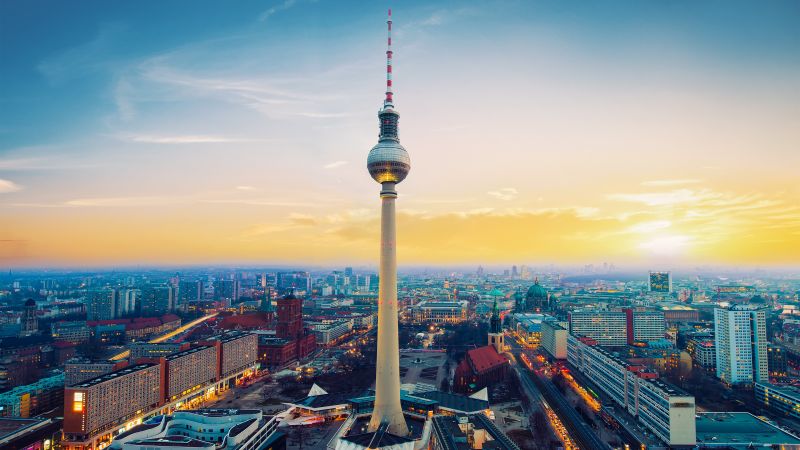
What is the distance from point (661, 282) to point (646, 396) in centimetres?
13652

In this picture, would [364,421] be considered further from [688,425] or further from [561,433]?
[688,425]

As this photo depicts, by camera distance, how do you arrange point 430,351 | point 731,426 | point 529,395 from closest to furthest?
point 731,426
point 529,395
point 430,351

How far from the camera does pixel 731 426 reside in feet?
136

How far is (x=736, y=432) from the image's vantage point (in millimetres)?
40375

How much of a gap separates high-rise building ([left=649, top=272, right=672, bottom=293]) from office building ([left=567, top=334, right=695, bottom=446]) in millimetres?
114991

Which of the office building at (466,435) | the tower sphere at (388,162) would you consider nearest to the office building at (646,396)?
the office building at (466,435)

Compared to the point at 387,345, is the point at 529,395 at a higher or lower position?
lower

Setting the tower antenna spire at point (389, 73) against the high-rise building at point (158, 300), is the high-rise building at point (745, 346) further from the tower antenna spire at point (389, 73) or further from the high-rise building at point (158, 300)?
the high-rise building at point (158, 300)

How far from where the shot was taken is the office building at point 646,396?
38.8 meters

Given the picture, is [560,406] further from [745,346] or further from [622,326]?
[622,326]

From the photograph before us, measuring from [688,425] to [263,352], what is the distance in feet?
190

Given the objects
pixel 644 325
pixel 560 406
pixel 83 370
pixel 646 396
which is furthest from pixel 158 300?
→ pixel 646 396

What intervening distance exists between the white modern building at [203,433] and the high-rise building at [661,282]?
156m

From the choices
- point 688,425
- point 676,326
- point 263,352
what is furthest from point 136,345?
point 676,326
